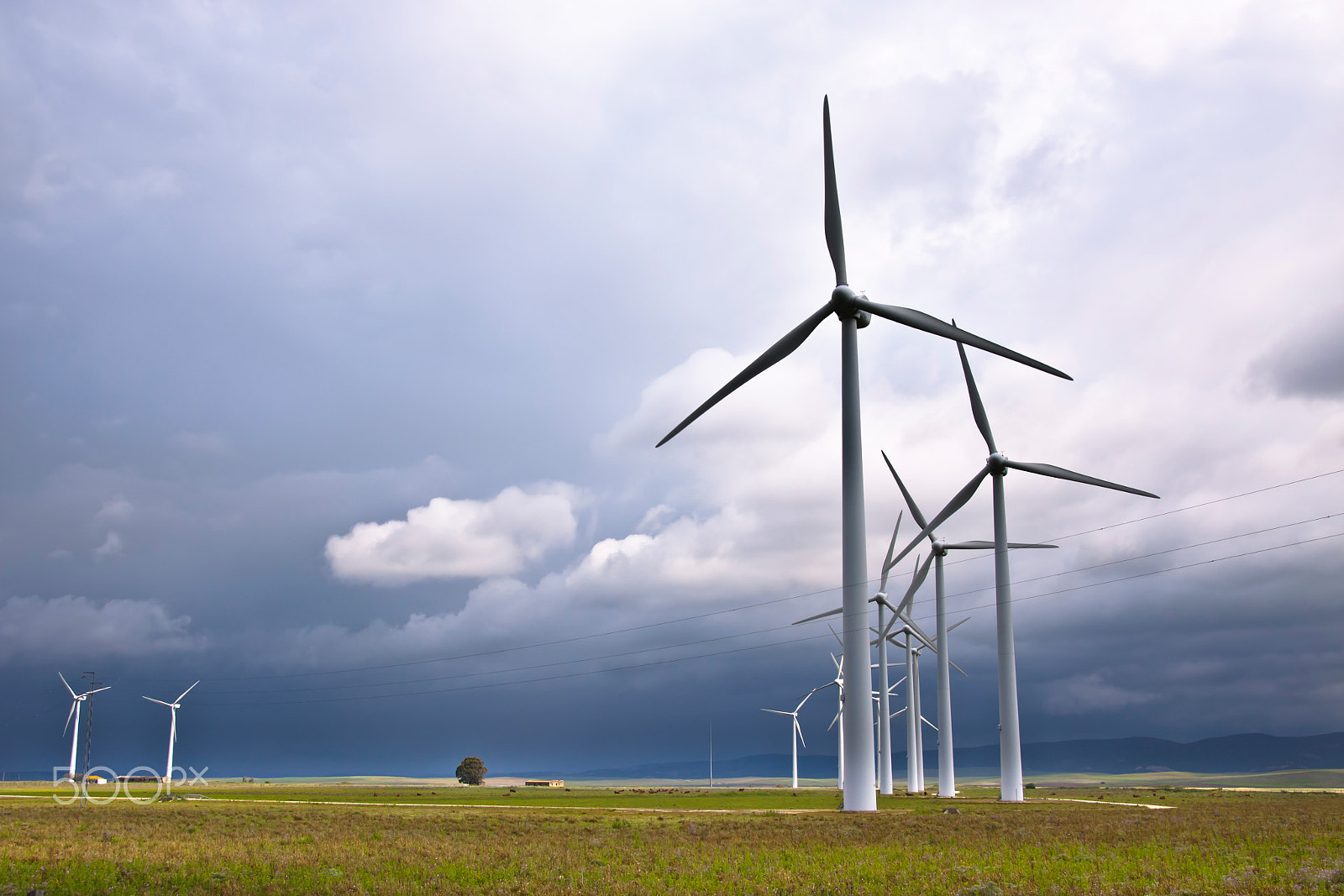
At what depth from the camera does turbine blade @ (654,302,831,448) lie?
66.1 metres

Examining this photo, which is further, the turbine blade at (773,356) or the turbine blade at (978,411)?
the turbine blade at (978,411)

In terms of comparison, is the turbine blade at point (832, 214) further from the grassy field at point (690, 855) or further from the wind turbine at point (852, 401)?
the grassy field at point (690, 855)

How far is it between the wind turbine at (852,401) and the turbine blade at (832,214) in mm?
61

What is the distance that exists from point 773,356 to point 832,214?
37.7 ft

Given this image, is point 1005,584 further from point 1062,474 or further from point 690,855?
point 690,855

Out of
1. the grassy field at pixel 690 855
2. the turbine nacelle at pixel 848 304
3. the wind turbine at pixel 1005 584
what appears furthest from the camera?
the wind turbine at pixel 1005 584

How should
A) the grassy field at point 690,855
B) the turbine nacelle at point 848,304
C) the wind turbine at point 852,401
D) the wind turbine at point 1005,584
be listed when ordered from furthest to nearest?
the wind turbine at point 1005,584, the turbine nacelle at point 848,304, the wind turbine at point 852,401, the grassy field at point 690,855

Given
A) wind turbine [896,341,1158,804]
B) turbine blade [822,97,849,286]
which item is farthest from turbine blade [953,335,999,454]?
turbine blade [822,97,849,286]

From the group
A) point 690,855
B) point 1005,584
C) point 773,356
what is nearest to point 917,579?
point 1005,584

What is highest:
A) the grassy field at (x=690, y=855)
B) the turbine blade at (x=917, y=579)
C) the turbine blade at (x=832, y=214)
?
the turbine blade at (x=832, y=214)

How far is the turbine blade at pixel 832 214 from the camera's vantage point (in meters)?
64.7

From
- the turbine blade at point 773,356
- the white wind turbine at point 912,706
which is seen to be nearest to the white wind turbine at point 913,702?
the white wind turbine at point 912,706

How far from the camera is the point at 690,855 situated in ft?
103

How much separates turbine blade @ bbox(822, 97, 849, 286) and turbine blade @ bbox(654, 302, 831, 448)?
3293 millimetres
